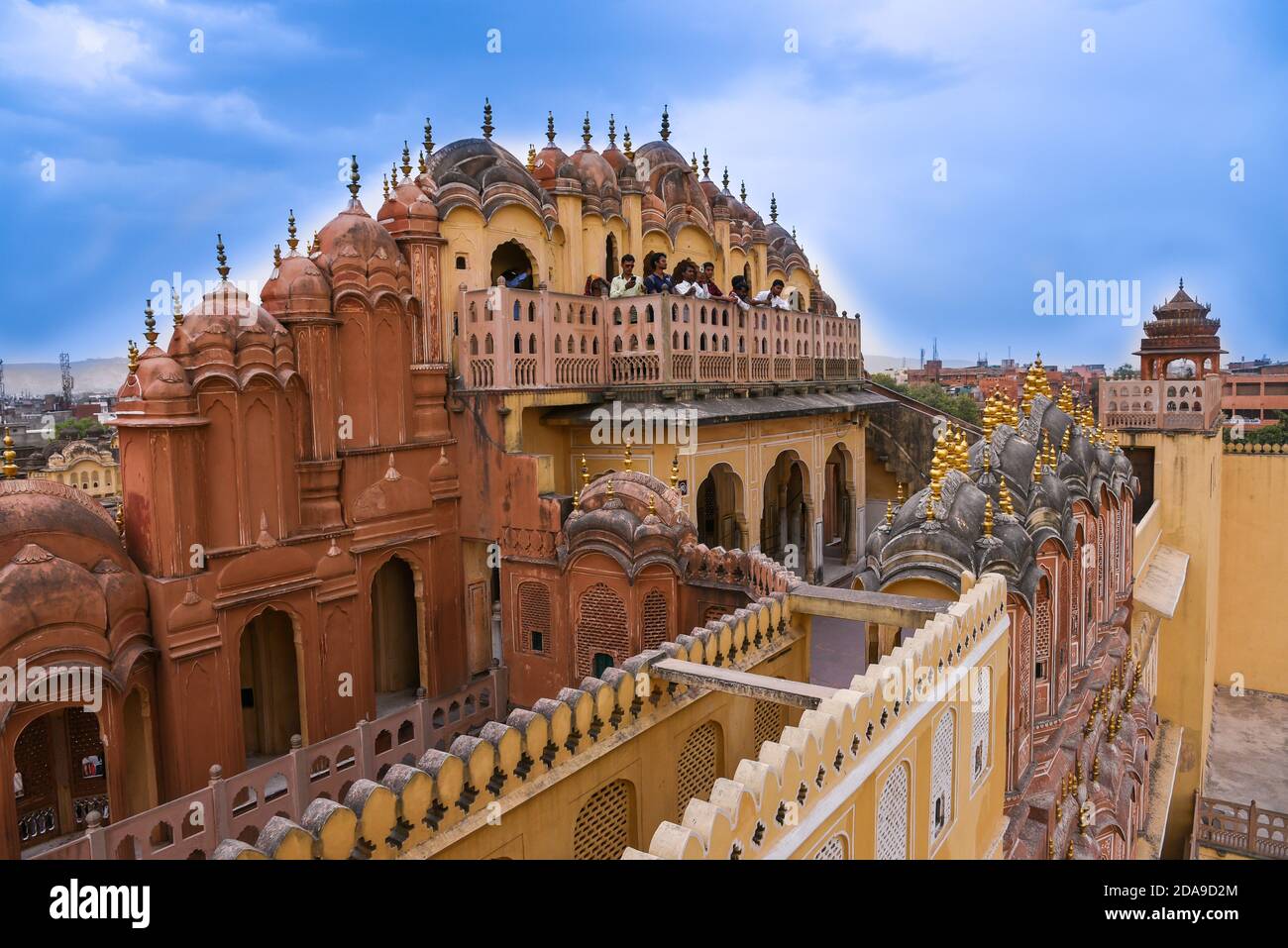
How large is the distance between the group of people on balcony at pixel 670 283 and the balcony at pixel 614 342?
34 centimetres

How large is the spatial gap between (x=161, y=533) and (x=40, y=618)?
1.68 meters

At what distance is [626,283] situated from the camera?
17047mm

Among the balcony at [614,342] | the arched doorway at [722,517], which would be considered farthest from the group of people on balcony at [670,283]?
the arched doorway at [722,517]

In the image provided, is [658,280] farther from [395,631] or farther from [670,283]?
[395,631]

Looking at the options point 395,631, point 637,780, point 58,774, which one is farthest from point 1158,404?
point 58,774

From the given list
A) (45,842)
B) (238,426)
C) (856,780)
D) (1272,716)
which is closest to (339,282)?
(238,426)

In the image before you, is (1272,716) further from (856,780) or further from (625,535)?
(856,780)

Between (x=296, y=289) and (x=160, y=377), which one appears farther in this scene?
(x=296, y=289)

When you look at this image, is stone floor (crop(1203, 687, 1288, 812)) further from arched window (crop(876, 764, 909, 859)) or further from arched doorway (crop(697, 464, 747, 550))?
arched window (crop(876, 764, 909, 859))

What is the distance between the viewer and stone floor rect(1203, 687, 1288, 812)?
814 inches

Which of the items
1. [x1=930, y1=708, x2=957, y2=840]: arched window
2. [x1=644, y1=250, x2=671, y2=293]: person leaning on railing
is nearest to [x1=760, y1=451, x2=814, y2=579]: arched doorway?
[x1=644, y1=250, x2=671, y2=293]: person leaning on railing

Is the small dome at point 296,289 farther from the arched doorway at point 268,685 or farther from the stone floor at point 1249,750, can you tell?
the stone floor at point 1249,750

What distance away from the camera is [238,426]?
11.6m

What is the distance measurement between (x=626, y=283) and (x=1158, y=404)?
13.9 meters
